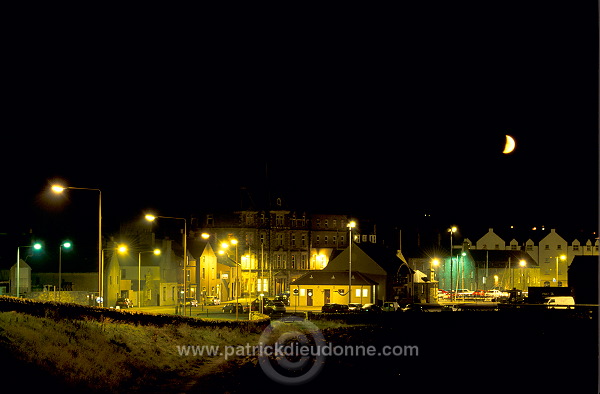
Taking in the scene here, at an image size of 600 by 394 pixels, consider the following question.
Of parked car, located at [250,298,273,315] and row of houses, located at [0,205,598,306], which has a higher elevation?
row of houses, located at [0,205,598,306]

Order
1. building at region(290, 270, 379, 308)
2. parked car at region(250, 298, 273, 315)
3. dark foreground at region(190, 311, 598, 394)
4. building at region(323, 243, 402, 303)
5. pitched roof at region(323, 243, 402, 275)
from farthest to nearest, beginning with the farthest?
1. pitched roof at region(323, 243, 402, 275)
2. building at region(323, 243, 402, 303)
3. building at region(290, 270, 379, 308)
4. parked car at region(250, 298, 273, 315)
5. dark foreground at region(190, 311, 598, 394)

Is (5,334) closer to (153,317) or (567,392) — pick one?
(153,317)

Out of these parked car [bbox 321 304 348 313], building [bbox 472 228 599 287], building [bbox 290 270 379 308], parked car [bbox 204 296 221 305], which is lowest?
parked car [bbox 204 296 221 305]

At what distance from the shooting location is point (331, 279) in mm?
90438

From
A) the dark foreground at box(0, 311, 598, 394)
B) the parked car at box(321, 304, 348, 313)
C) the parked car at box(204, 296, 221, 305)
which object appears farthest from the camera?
the parked car at box(204, 296, 221, 305)

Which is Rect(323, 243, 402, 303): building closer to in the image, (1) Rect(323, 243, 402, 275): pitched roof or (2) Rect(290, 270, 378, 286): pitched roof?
(1) Rect(323, 243, 402, 275): pitched roof

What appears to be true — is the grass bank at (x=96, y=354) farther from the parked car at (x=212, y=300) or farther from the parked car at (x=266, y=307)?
the parked car at (x=212, y=300)

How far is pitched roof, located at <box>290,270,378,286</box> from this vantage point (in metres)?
90.1

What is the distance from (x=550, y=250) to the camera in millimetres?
162125

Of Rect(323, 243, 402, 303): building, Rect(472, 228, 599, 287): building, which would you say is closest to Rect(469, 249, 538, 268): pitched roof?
Rect(472, 228, 599, 287): building

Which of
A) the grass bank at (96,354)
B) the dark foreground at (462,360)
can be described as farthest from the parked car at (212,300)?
the grass bank at (96,354)

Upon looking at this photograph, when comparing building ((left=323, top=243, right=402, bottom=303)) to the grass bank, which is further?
building ((left=323, top=243, right=402, bottom=303))

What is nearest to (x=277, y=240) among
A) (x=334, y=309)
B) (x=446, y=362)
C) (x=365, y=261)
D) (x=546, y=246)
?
(x=365, y=261)

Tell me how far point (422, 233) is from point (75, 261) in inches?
3279
